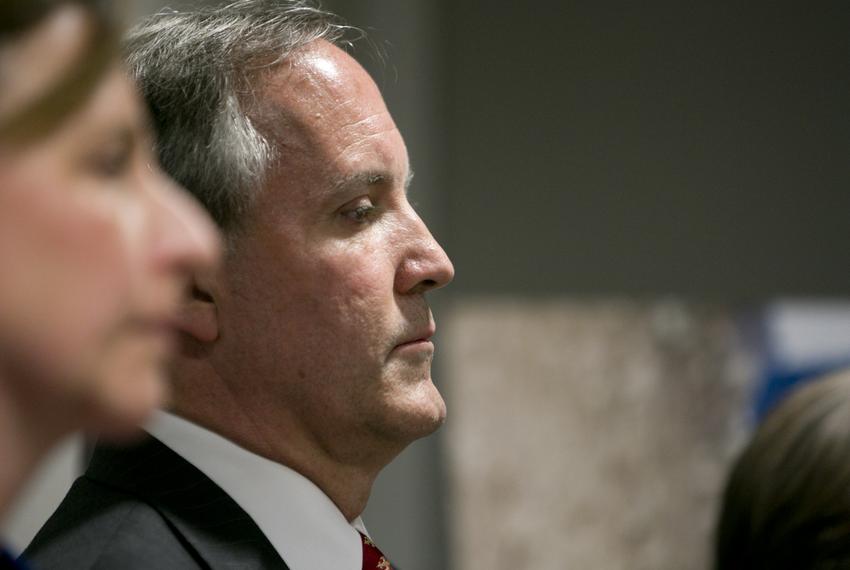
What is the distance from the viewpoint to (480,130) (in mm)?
3562

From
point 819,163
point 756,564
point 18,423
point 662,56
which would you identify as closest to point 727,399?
point 819,163

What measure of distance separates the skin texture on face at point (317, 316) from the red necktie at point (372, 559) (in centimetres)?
5

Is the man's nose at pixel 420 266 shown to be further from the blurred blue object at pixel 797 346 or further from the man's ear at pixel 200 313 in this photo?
the blurred blue object at pixel 797 346

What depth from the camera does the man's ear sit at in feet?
4.51

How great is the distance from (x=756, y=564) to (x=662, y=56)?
2672mm

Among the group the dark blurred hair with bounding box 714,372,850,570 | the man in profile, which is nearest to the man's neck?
the man in profile

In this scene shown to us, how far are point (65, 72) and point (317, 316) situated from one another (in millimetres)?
742

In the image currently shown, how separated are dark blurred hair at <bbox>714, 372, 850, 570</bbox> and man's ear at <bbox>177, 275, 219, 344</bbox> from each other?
0.68m

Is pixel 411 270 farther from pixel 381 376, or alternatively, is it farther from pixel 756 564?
pixel 756 564

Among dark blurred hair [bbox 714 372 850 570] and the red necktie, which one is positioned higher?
dark blurred hair [bbox 714 372 850 570]

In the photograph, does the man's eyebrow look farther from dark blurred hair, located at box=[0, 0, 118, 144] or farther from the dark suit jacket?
dark blurred hair, located at box=[0, 0, 118, 144]

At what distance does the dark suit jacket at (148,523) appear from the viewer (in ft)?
3.93

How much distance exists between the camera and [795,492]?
1.29 metres

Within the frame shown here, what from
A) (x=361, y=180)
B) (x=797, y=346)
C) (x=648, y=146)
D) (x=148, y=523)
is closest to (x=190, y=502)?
(x=148, y=523)
